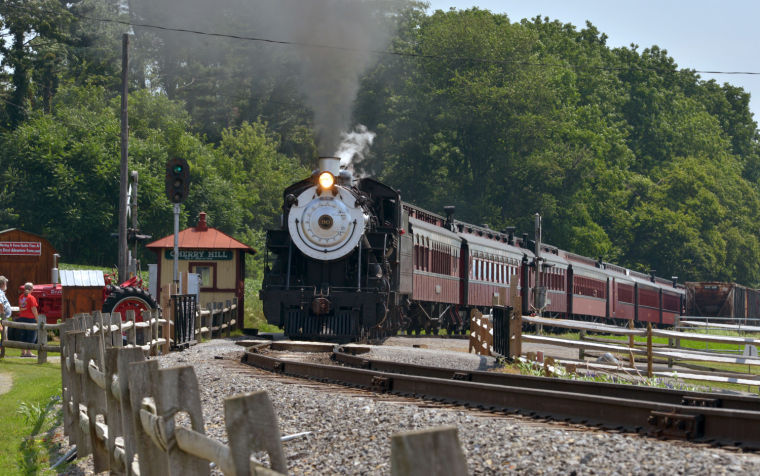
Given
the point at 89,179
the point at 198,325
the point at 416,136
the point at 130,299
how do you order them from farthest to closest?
the point at 416,136 → the point at 89,179 → the point at 198,325 → the point at 130,299

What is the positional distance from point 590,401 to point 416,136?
61465 millimetres

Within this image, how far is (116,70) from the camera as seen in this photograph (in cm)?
7381

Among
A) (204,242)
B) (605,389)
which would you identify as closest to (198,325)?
(204,242)

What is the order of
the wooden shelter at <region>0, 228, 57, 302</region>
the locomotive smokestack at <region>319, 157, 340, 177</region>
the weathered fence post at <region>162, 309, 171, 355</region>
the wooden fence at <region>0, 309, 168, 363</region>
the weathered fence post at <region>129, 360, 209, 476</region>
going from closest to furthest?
the weathered fence post at <region>129, 360, 209, 476</region>, the wooden fence at <region>0, 309, 168, 363</region>, the weathered fence post at <region>162, 309, 171, 355</region>, the locomotive smokestack at <region>319, 157, 340, 177</region>, the wooden shelter at <region>0, 228, 57, 302</region>

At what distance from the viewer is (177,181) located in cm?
2145

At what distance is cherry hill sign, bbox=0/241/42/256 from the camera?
29.6 metres

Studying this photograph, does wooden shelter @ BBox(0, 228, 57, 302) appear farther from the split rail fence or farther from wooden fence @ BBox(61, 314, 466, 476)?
wooden fence @ BBox(61, 314, 466, 476)

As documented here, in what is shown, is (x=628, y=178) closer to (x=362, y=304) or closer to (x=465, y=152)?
(x=465, y=152)

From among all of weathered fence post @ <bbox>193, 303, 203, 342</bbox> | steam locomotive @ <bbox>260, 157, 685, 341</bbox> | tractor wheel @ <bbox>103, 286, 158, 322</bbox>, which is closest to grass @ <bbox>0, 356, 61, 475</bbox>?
tractor wheel @ <bbox>103, 286, 158, 322</bbox>

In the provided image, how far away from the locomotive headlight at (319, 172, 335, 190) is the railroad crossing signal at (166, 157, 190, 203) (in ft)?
9.43

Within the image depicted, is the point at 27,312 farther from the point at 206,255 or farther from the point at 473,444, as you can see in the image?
the point at 473,444

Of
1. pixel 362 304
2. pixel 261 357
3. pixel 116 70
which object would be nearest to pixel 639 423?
pixel 261 357

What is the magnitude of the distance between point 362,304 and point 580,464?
1545cm

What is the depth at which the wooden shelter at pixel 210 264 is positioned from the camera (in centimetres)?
2719
